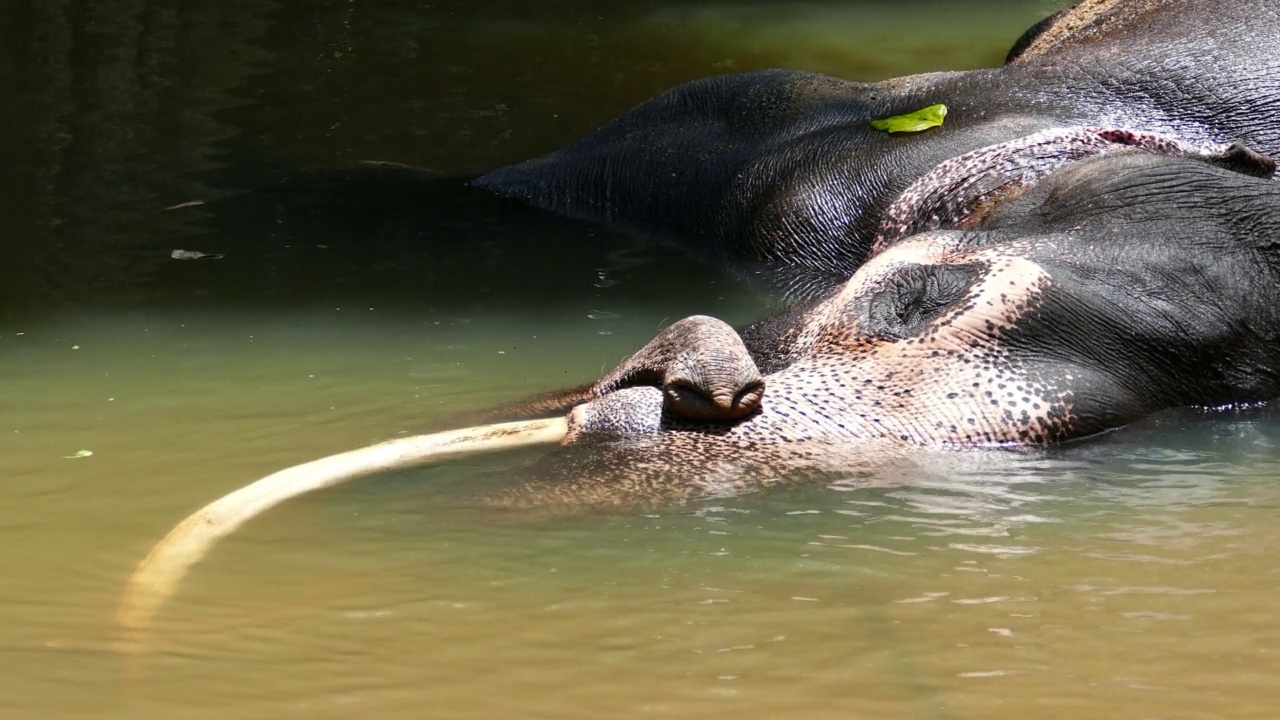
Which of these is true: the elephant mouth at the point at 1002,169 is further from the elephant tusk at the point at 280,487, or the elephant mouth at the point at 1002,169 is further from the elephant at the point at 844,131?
the elephant tusk at the point at 280,487

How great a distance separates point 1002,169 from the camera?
642cm

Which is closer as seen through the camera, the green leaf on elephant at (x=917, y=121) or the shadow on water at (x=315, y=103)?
the shadow on water at (x=315, y=103)

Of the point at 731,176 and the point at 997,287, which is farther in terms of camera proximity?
the point at 731,176

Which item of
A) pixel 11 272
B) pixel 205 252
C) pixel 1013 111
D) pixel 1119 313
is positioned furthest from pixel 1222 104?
pixel 11 272

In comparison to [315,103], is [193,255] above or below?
below

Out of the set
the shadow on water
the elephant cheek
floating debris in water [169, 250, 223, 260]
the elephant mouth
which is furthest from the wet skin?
floating debris in water [169, 250, 223, 260]

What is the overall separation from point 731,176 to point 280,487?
3.98 m

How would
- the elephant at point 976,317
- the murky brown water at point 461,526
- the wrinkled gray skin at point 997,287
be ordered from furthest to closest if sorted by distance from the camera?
the wrinkled gray skin at point 997,287 < the elephant at point 976,317 < the murky brown water at point 461,526

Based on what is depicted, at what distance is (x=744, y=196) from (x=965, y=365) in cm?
299

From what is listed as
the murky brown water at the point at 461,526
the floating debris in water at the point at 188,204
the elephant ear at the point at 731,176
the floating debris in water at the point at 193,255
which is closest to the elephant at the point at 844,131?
the elephant ear at the point at 731,176

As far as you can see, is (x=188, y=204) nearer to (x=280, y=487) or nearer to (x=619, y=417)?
(x=619, y=417)

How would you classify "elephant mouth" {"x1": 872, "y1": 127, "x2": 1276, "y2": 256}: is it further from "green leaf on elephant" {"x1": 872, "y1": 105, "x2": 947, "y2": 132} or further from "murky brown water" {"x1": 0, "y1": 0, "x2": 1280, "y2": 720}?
"murky brown water" {"x1": 0, "y1": 0, "x2": 1280, "y2": 720}

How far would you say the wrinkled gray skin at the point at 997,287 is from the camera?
4.52 meters

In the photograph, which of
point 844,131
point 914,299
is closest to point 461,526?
point 914,299
